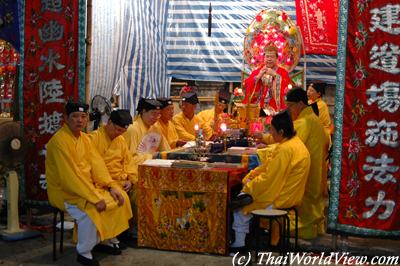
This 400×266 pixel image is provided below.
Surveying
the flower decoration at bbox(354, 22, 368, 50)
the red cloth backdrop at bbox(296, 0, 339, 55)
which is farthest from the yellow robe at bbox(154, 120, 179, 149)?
the flower decoration at bbox(354, 22, 368, 50)

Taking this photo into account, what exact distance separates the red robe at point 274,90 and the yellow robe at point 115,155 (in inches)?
139

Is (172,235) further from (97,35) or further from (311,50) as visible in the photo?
(311,50)

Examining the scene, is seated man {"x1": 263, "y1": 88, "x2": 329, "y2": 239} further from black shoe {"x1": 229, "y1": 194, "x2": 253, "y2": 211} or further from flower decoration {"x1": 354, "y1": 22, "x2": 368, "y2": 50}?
flower decoration {"x1": 354, "y1": 22, "x2": 368, "y2": 50}

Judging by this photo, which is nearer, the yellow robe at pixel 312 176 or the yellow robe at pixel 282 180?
the yellow robe at pixel 282 180

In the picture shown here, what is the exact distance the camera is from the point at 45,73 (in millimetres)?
6848

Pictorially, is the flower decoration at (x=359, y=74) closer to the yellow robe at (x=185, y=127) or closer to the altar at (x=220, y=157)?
the altar at (x=220, y=157)

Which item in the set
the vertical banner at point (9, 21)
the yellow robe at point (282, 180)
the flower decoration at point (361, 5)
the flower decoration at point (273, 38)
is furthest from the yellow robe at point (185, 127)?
the flower decoration at point (361, 5)

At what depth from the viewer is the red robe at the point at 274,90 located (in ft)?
30.9

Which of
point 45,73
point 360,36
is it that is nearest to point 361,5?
point 360,36

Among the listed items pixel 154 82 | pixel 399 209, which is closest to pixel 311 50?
pixel 154 82

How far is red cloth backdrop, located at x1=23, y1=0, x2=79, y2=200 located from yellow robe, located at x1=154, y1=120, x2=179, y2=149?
1895mm

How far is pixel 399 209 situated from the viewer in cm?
561

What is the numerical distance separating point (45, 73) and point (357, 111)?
410 centimetres

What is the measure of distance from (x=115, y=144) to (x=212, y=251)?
179cm
